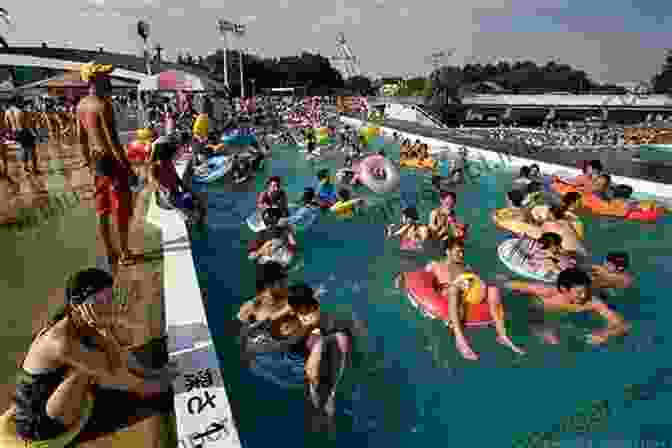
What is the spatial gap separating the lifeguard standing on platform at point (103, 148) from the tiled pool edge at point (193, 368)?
802 millimetres

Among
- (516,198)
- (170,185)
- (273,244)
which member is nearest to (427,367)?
(273,244)

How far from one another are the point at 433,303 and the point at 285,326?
6.01 feet

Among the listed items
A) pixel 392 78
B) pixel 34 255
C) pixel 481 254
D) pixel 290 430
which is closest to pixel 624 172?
pixel 481 254

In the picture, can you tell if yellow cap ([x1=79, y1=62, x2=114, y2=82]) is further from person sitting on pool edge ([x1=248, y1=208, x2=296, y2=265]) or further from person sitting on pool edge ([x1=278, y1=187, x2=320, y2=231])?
person sitting on pool edge ([x1=278, y1=187, x2=320, y2=231])

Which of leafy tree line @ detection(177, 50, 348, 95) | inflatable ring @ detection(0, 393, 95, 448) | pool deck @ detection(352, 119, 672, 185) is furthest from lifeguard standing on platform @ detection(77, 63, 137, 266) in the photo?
leafy tree line @ detection(177, 50, 348, 95)

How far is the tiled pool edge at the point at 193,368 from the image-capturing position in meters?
2.72

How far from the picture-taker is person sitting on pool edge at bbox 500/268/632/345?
4.93 m

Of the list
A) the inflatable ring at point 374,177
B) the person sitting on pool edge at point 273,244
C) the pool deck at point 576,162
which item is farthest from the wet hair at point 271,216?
the pool deck at point 576,162

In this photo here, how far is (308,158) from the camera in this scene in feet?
58.4

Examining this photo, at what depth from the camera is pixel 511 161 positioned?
52.7 feet

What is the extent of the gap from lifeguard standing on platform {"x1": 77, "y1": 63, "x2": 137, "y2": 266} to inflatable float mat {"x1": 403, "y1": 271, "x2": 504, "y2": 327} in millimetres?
3345

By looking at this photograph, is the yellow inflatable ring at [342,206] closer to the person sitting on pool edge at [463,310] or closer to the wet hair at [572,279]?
the person sitting on pool edge at [463,310]

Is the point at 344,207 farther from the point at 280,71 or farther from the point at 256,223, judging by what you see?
the point at 280,71

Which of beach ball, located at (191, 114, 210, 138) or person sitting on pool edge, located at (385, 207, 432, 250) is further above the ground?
beach ball, located at (191, 114, 210, 138)
